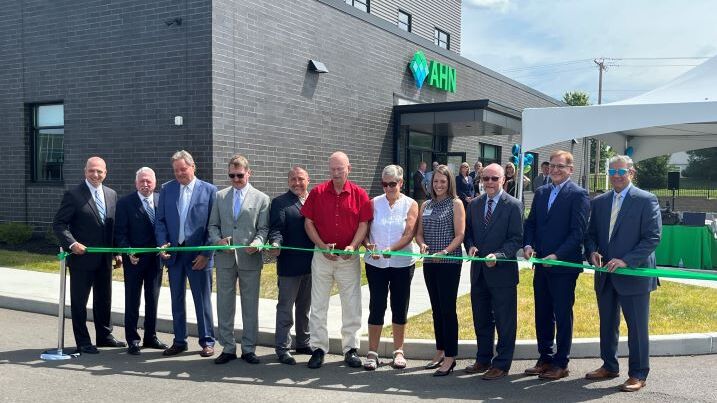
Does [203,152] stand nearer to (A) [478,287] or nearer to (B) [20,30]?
(B) [20,30]

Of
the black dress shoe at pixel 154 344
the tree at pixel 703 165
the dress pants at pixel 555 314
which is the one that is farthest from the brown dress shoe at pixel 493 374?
the tree at pixel 703 165

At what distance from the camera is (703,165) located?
145ft

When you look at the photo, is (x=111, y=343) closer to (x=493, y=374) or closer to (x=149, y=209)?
(x=149, y=209)

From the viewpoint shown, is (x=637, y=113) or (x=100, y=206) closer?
(x=100, y=206)

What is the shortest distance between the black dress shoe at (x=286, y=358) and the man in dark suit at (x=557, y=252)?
2.25 metres

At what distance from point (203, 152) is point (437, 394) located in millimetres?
8108

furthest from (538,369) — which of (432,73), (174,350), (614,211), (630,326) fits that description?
(432,73)

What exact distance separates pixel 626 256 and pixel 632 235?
0.63 ft

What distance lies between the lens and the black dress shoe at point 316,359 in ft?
19.1

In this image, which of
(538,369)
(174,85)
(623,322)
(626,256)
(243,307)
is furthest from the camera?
(174,85)

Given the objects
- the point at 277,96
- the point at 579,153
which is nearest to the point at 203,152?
the point at 277,96

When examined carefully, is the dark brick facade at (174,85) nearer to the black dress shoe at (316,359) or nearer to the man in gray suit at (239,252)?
the man in gray suit at (239,252)

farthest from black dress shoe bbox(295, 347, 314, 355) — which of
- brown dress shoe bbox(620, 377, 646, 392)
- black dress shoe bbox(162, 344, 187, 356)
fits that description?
brown dress shoe bbox(620, 377, 646, 392)

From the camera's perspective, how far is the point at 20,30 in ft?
45.5
